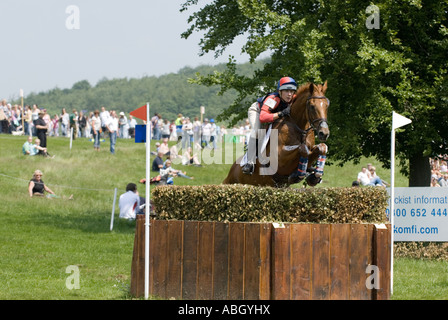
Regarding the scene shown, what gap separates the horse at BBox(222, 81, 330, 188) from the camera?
1095cm

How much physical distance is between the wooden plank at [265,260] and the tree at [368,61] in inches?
315

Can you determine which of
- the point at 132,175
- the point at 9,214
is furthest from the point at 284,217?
the point at 132,175

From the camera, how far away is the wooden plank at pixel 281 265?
9602mm

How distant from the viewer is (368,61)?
17.5 m

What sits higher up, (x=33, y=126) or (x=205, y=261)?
(x=33, y=126)

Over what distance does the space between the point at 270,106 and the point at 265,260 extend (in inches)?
117

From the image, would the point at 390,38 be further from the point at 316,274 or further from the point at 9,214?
the point at 9,214

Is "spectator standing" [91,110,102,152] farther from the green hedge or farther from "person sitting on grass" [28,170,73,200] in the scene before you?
the green hedge

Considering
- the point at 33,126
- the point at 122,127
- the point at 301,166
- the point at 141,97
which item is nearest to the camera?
the point at 301,166

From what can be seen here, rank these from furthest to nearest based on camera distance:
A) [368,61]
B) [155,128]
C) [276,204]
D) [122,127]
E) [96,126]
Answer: [155,128] → [122,127] → [96,126] → [368,61] → [276,204]

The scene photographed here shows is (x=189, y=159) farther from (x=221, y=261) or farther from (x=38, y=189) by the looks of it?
(x=221, y=261)

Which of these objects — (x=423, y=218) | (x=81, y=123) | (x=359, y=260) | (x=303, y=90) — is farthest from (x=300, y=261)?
(x=81, y=123)

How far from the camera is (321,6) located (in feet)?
60.4

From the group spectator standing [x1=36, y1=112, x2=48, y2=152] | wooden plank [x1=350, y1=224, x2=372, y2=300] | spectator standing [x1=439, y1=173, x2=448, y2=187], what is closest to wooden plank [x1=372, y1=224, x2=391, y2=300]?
wooden plank [x1=350, y1=224, x2=372, y2=300]
